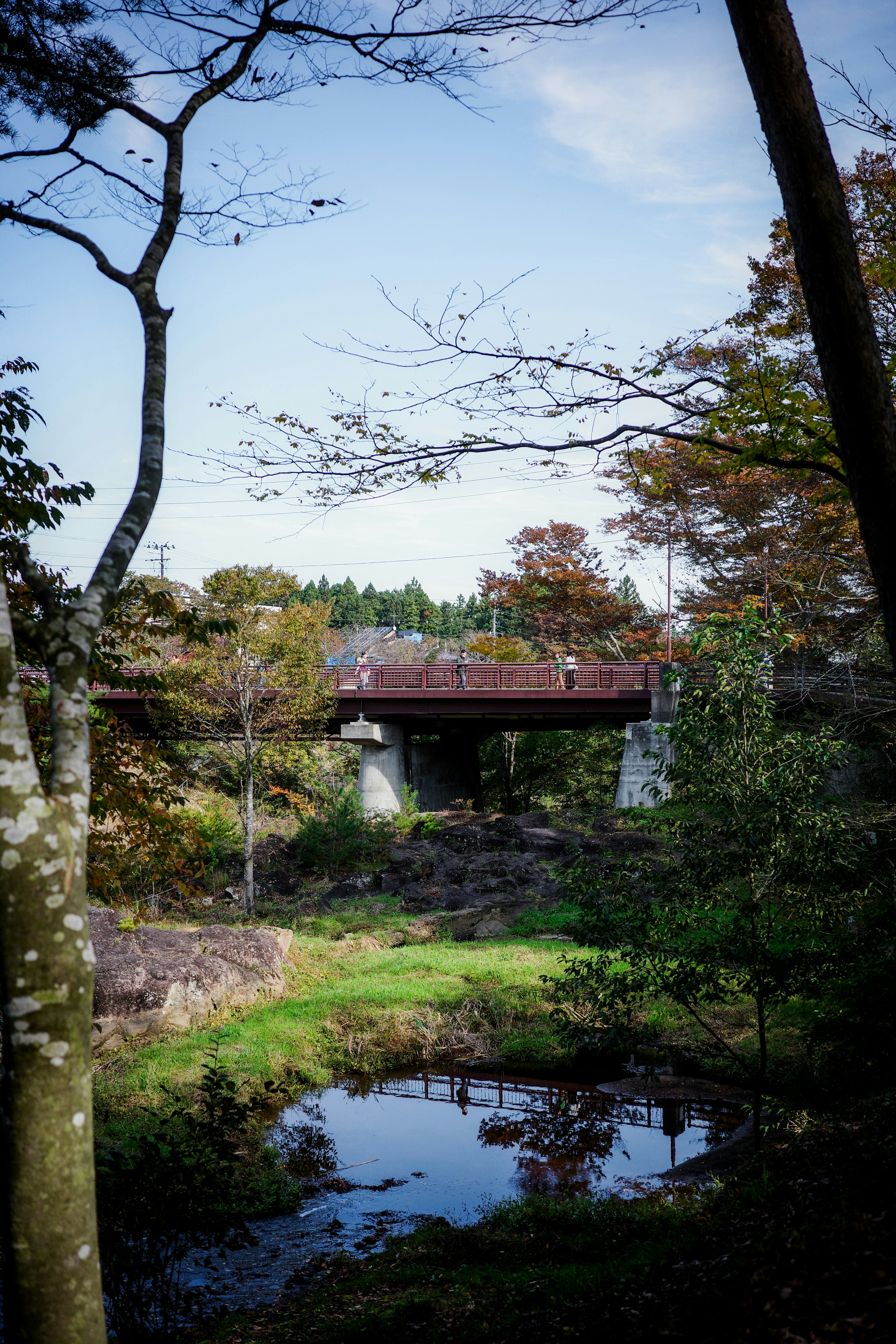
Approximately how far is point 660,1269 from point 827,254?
5.18 m

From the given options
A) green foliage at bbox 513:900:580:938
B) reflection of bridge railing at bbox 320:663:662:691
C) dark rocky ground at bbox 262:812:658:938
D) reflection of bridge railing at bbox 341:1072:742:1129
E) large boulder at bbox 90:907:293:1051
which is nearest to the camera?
reflection of bridge railing at bbox 341:1072:742:1129

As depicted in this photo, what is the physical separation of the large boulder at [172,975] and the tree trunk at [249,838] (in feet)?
11.9

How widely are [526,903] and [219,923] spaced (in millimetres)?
6380

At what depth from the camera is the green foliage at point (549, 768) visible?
34.5 metres

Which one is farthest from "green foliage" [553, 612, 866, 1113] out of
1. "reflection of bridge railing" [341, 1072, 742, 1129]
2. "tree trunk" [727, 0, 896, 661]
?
"reflection of bridge railing" [341, 1072, 742, 1129]

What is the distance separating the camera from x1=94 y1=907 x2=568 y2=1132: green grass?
32.5 ft

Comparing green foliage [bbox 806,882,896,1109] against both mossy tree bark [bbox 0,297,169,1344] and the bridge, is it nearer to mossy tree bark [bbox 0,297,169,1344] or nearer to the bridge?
mossy tree bark [bbox 0,297,169,1344]

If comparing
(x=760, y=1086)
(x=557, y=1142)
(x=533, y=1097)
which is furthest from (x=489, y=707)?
(x=760, y=1086)

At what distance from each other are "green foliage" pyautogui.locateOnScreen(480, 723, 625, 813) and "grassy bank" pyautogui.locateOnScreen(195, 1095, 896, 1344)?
90.0ft

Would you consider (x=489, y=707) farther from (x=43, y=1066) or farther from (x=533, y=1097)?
(x=43, y=1066)

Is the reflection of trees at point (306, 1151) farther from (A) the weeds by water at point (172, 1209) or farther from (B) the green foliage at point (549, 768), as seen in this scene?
(B) the green foliage at point (549, 768)

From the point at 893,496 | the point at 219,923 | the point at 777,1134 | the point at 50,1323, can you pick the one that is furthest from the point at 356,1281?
the point at 219,923

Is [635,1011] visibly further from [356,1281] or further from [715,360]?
[715,360]

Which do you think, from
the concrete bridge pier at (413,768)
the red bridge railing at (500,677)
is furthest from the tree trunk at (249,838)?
the red bridge railing at (500,677)
